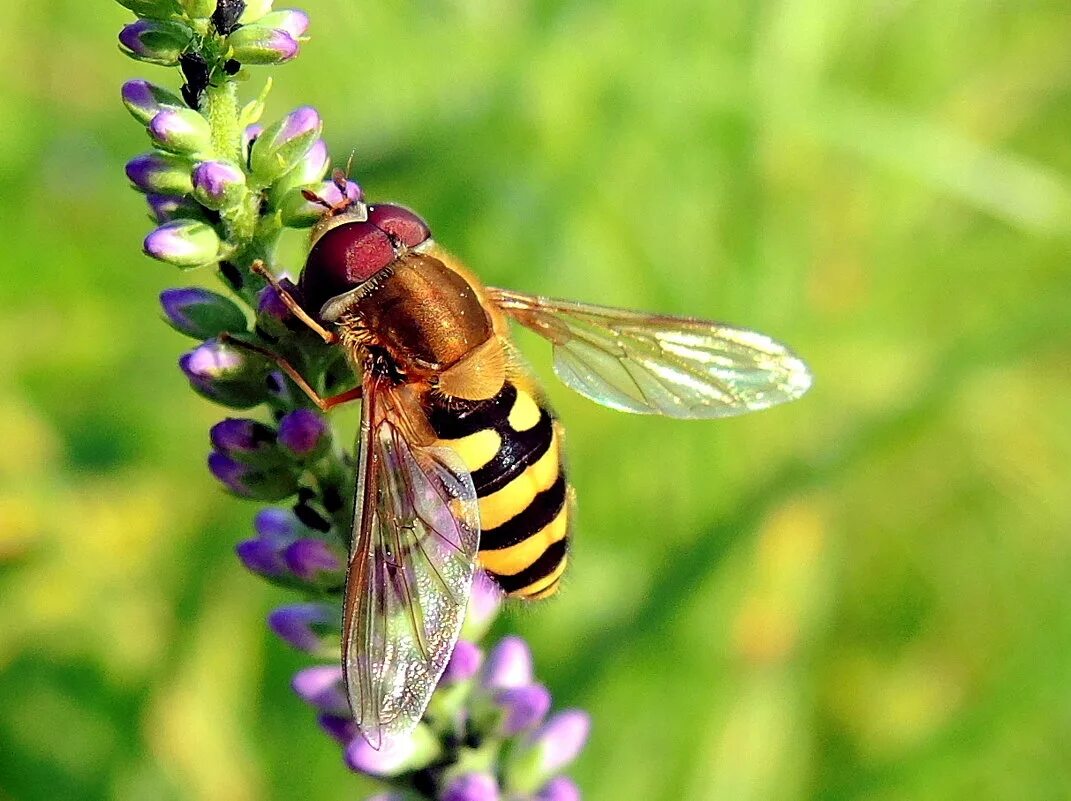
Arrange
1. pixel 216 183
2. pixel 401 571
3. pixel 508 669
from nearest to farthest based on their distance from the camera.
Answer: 1. pixel 216 183
2. pixel 401 571
3. pixel 508 669

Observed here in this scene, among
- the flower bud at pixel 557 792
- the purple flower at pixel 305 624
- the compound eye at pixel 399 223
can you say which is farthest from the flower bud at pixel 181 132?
the flower bud at pixel 557 792

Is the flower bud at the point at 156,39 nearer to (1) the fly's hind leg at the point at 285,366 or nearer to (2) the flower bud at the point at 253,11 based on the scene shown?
(2) the flower bud at the point at 253,11

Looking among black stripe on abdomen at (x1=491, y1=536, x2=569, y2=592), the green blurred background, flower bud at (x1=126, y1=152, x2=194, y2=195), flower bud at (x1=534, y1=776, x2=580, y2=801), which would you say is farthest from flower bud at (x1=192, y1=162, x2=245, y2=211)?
the green blurred background

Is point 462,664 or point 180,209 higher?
point 180,209

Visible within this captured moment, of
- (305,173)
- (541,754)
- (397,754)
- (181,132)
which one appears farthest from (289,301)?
(541,754)

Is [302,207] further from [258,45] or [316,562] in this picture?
[316,562]

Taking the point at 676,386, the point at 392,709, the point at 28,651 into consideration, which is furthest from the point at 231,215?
the point at 28,651
